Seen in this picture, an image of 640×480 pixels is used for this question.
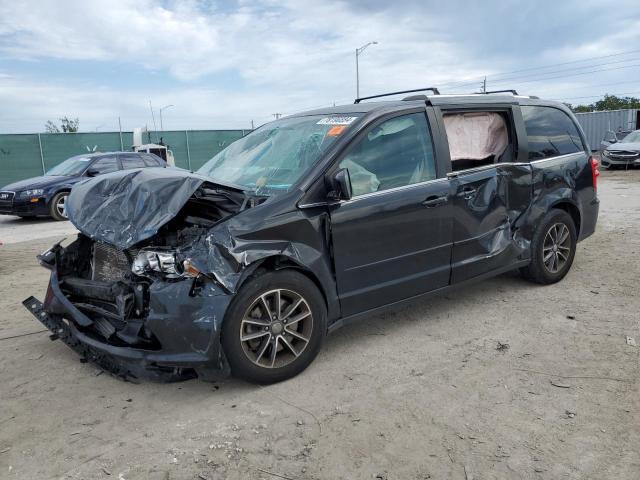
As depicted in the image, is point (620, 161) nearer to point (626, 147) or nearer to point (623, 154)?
point (623, 154)

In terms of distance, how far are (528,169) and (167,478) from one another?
4.08m

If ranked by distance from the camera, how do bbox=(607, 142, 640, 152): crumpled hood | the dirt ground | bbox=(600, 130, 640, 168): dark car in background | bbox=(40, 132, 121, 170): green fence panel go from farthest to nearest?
1. bbox=(40, 132, 121, 170): green fence panel
2. bbox=(607, 142, 640, 152): crumpled hood
3. bbox=(600, 130, 640, 168): dark car in background
4. the dirt ground

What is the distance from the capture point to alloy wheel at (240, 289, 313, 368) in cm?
331

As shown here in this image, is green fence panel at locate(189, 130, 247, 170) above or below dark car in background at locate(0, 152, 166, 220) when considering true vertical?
above

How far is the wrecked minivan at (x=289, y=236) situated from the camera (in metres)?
3.19

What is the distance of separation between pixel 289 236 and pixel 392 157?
1142 millimetres

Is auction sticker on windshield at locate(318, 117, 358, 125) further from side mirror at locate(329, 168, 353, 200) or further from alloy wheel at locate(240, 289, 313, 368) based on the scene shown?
alloy wheel at locate(240, 289, 313, 368)

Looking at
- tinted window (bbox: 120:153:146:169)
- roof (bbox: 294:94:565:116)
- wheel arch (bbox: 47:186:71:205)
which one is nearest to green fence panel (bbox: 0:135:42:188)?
tinted window (bbox: 120:153:146:169)

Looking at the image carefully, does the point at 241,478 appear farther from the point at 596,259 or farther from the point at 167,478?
the point at 596,259

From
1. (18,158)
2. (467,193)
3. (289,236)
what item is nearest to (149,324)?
(289,236)

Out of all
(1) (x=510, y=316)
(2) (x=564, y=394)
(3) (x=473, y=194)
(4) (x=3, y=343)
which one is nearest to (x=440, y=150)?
(3) (x=473, y=194)

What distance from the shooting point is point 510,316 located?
460cm

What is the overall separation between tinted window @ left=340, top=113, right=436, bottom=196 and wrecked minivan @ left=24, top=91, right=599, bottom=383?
12 millimetres

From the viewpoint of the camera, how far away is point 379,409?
3115 millimetres
